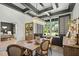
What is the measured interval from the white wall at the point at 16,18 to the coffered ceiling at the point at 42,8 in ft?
0.23

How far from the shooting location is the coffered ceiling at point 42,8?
2.02m

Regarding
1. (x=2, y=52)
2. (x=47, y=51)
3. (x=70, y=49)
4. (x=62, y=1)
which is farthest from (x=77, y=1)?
(x=2, y=52)

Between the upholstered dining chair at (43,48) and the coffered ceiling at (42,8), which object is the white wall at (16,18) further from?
the upholstered dining chair at (43,48)

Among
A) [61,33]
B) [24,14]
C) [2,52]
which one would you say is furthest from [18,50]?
[61,33]

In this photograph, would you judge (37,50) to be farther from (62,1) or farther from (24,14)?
(62,1)

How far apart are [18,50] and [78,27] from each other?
1.09 meters

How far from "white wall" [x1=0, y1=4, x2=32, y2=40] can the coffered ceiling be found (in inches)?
2.8

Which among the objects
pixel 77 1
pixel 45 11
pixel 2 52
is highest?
pixel 77 1

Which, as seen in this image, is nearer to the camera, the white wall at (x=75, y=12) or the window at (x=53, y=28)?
the white wall at (x=75, y=12)

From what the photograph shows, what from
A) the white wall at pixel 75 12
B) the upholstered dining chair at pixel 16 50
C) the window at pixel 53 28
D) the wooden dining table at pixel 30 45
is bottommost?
the upholstered dining chair at pixel 16 50

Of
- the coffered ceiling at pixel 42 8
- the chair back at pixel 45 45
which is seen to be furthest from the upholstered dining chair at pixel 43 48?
the coffered ceiling at pixel 42 8

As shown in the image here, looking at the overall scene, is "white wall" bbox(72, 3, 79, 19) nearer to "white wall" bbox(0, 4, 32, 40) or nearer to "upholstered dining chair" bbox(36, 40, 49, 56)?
"upholstered dining chair" bbox(36, 40, 49, 56)

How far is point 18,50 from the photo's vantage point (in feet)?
6.61

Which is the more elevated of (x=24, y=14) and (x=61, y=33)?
(x=24, y=14)
